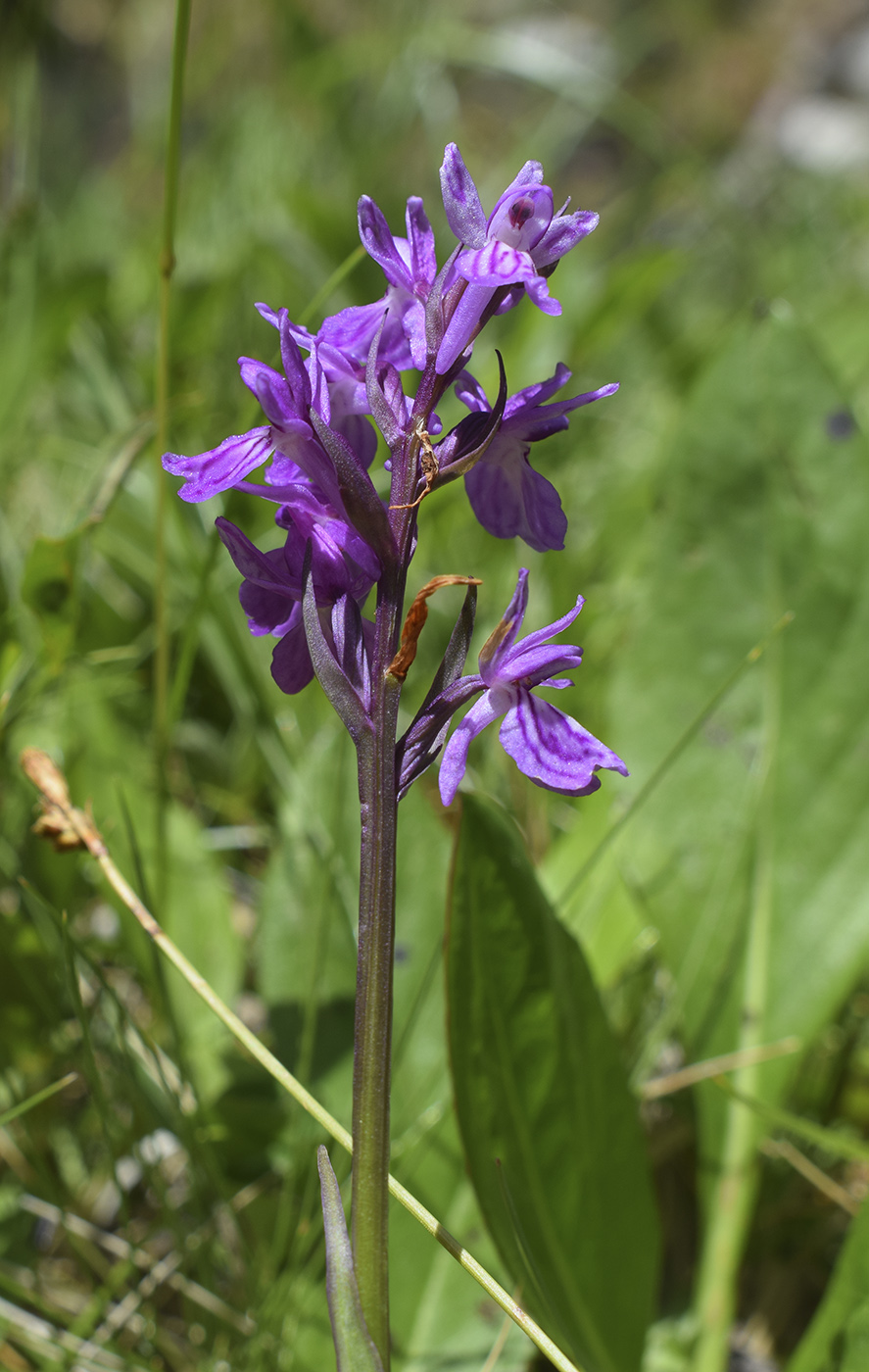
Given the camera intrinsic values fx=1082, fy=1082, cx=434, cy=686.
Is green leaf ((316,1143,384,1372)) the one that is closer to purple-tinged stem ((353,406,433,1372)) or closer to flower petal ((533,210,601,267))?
purple-tinged stem ((353,406,433,1372))

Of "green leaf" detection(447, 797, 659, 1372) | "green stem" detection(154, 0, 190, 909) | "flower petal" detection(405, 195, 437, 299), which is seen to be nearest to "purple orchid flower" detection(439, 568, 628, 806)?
"green leaf" detection(447, 797, 659, 1372)

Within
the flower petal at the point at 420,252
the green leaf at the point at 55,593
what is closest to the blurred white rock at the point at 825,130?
the green leaf at the point at 55,593

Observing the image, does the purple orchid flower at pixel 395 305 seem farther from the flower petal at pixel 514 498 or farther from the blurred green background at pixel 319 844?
the blurred green background at pixel 319 844

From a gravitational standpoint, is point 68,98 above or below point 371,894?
above

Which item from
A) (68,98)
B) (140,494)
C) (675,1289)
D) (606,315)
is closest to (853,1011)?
(675,1289)

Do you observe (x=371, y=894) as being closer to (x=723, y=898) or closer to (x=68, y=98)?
(x=723, y=898)

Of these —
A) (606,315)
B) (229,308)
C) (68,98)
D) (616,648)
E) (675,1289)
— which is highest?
(68,98)

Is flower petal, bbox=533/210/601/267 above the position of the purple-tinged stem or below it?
above

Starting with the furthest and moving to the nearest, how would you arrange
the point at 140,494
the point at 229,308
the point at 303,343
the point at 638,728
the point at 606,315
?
the point at 606,315, the point at 229,308, the point at 140,494, the point at 638,728, the point at 303,343
